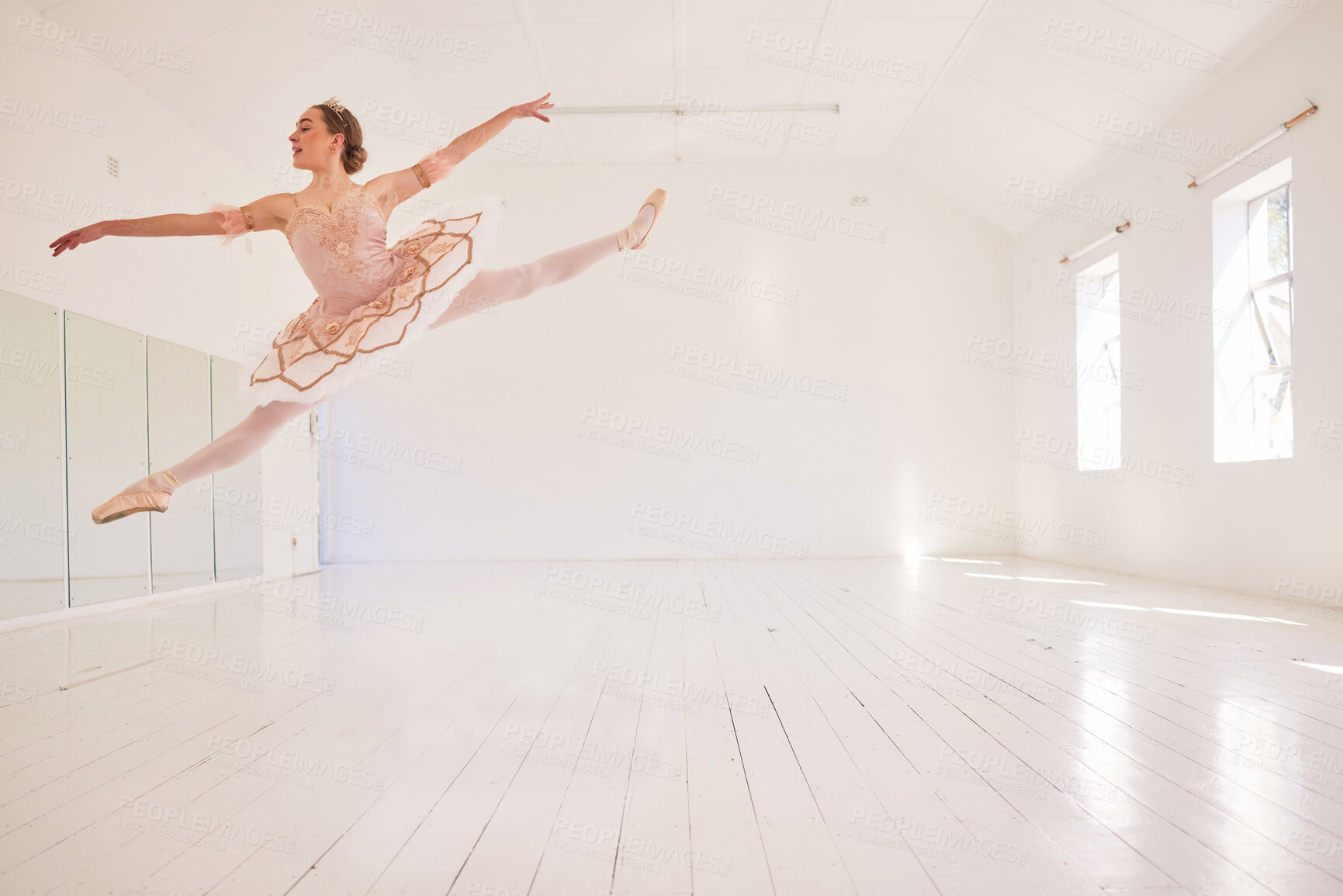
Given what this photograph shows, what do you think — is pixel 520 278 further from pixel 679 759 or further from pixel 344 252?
pixel 679 759

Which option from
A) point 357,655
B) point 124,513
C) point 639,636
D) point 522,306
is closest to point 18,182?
point 357,655

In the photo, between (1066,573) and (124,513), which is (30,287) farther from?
(1066,573)

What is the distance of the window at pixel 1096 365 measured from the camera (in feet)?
23.3

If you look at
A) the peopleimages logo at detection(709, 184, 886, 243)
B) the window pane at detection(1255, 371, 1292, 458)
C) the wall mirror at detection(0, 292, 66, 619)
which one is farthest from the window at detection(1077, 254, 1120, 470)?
the wall mirror at detection(0, 292, 66, 619)

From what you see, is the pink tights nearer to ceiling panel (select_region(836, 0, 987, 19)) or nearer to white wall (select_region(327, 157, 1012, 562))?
ceiling panel (select_region(836, 0, 987, 19))

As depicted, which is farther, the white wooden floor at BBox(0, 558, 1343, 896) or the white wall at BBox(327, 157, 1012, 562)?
the white wall at BBox(327, 157, 1012, 562)

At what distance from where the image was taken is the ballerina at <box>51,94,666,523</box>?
7.06 ft

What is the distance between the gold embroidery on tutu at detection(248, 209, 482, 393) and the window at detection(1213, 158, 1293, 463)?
496cm

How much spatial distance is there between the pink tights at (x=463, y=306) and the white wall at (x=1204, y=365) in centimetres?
417

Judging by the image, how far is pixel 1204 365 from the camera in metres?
5.62

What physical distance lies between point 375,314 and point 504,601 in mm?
3179

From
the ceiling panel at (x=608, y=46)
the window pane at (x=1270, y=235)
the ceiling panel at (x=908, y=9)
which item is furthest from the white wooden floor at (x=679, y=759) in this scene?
the ceiling panel at (x=608, y=46)

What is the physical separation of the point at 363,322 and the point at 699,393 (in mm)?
6046

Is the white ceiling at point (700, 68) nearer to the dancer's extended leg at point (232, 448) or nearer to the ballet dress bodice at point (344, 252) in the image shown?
the ballet dress bodice at point (344, 252)
